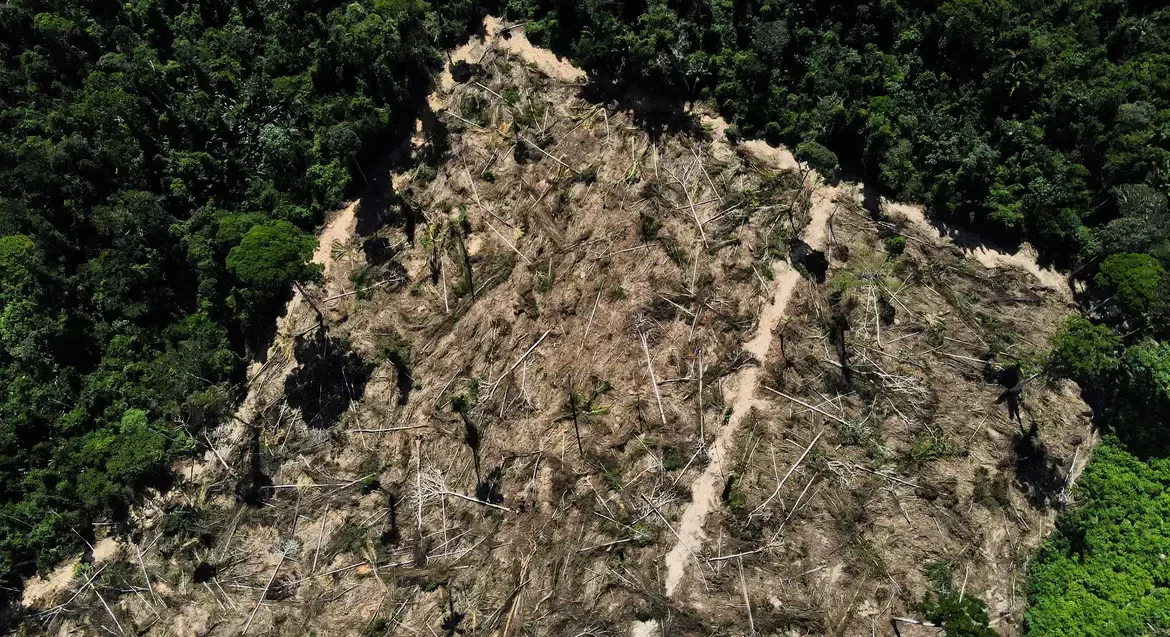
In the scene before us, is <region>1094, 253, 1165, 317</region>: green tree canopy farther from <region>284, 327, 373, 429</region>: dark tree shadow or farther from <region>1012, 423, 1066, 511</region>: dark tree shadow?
<region>284, 327, 373, 429</region>: dark tree shadow

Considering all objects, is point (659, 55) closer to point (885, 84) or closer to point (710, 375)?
point (885, 84)

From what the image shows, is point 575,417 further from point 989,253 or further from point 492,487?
point 989,253

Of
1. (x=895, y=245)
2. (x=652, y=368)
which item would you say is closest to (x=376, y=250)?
(x=652, y=368)

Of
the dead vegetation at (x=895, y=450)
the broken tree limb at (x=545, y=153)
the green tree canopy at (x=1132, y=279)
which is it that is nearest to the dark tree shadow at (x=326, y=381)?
the broken tree limb at (x=545, y=153)

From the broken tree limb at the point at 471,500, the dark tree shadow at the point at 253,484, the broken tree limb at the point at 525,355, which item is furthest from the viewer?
the broken tree limb at the point at 525,355

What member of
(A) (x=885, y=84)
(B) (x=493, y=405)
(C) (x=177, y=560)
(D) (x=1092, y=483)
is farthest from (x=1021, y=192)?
(C) (x=177, y=560)

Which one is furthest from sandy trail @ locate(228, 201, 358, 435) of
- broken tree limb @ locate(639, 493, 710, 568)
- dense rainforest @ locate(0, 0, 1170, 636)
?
broken tree limb @ locate(639, 493, 710, 568)

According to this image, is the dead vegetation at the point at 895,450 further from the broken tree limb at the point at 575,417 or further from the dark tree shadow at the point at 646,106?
the dark tree shadow at the point at 646,106
